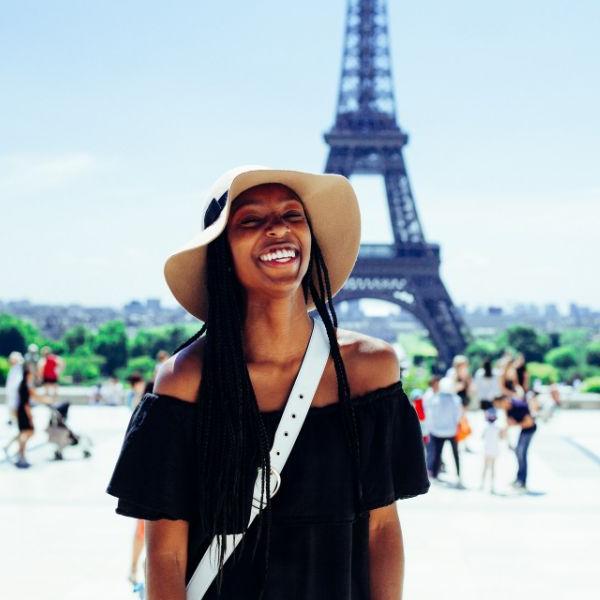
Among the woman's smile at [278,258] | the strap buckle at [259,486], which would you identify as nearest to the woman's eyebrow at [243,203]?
the woman's smile at [278,258]

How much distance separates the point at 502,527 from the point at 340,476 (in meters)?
6.21

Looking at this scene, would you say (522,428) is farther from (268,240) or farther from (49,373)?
(49,373)

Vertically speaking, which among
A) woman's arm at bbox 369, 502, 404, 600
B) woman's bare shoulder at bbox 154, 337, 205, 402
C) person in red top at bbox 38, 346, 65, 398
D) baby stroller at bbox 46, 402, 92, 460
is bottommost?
baby stroller at bbox 46, 402, 92, 460

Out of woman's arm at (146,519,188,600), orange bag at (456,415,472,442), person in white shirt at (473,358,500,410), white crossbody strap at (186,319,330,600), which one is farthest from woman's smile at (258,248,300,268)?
person in white shirt at (473,358,500,410)

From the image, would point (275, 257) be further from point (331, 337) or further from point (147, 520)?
point (147, 520)

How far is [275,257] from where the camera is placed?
1.86 meters

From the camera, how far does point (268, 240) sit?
187 cm

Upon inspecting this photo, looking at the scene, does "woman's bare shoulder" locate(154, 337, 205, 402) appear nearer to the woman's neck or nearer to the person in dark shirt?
the woman's neck

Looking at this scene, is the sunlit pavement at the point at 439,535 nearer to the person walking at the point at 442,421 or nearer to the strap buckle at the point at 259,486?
the person walking at the point at 442,421

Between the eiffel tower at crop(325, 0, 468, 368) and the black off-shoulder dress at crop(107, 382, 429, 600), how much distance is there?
118ft

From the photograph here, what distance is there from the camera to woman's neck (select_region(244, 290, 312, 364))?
193 centimetres

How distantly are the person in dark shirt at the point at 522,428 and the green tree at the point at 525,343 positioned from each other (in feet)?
176

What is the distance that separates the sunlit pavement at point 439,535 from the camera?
5.91m

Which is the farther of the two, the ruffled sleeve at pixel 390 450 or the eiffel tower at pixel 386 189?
the eiffel tower at pixel 386 189
